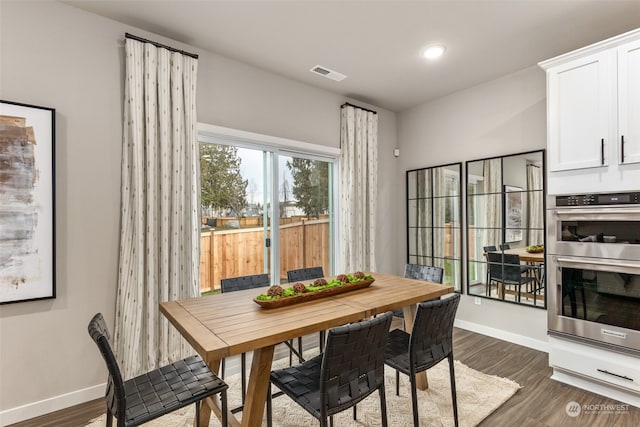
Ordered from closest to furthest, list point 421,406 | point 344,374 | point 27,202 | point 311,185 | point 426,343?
point 344,374, point 426,343, point 27,202, point 421,406, point 311,185

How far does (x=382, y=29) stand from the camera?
2664 mm

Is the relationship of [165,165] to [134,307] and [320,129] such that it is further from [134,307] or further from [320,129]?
[320,129]

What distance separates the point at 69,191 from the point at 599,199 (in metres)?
Result: 3.96

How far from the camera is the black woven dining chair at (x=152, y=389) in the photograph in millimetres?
1368

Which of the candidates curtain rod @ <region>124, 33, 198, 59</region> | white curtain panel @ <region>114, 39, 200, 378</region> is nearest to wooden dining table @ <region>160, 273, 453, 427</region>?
white curtain panel @ <region>114, 39, 200, 378</region>

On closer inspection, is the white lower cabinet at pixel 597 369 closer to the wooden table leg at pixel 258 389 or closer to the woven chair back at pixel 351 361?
the woven chair back at pixel 351 361

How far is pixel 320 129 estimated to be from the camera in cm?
391

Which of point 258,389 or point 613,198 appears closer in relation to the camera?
point 258,389

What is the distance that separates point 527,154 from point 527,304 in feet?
5.17

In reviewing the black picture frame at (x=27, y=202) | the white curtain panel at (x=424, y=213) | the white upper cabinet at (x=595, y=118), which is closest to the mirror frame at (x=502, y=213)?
the white curtain panel at (x=424, y=213)

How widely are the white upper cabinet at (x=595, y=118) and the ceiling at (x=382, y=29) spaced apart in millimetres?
366

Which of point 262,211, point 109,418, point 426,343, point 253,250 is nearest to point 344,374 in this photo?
point 426,343

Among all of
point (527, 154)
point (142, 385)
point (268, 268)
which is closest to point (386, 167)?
point (527, 154)

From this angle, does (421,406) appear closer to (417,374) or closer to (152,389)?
(417,374)
